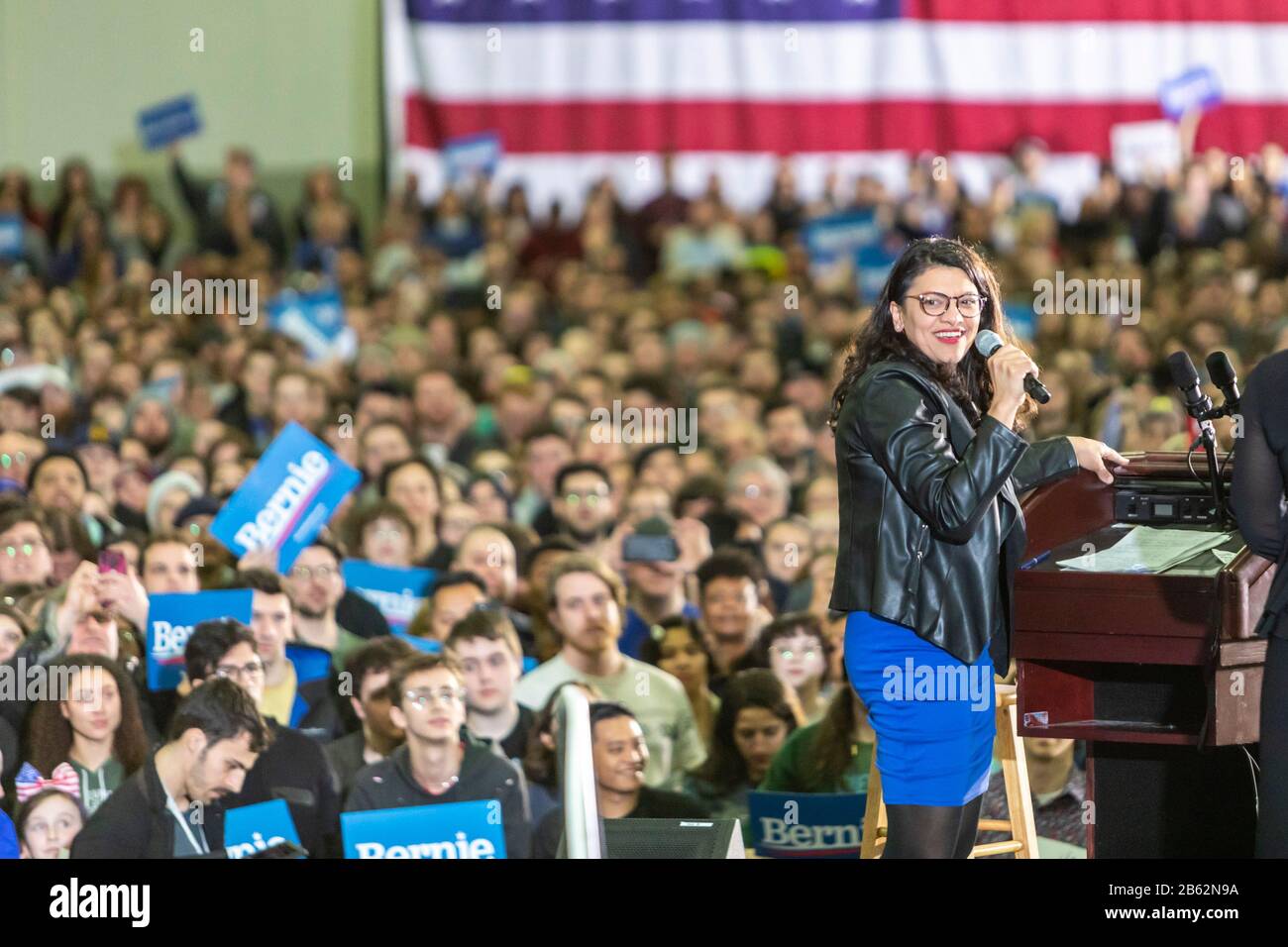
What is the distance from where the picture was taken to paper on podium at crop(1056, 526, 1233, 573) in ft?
10.5

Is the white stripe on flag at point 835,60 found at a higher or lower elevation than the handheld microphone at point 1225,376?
higher

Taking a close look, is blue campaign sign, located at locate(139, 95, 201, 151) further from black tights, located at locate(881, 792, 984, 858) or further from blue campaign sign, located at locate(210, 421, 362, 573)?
black tights, located at locate(881, 792, 984, 858)

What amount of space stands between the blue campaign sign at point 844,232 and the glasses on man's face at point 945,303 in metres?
8.03

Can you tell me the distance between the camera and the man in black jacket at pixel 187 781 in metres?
4.12

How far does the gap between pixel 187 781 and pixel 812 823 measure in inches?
55.8

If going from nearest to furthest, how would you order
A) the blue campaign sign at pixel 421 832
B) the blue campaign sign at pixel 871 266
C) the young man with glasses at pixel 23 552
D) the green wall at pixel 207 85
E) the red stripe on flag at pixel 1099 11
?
the blue campaign sign at pixel 421 832
the young man with glasses at pixel 23 552
the blue campaign sign at pixel 871 266
the red stripe on flag at pixel 1099 11
the green wall at pixel 207 85

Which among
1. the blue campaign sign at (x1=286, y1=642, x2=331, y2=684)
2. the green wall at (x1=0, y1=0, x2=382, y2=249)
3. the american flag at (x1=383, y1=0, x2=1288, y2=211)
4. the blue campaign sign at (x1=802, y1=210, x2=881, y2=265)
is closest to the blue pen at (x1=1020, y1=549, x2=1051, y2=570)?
the blue campaign sign at (x1=286, y1=642, x2=331, y2=684)

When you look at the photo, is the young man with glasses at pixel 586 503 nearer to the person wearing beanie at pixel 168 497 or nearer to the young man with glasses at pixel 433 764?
the person wearing beanie at pixel 168 497

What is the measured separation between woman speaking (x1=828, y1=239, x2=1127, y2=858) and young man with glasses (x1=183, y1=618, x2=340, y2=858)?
5.84 feet

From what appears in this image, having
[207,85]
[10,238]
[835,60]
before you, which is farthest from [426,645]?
[207,85]

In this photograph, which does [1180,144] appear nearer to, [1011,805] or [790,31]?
[790,31]

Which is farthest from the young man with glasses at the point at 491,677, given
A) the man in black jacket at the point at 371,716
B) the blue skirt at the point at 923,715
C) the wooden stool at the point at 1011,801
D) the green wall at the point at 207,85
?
the green wall at the point at 207,85

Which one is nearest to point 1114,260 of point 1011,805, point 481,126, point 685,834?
point 481,126

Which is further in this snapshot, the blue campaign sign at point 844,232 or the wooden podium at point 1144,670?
the blue campaign sign at point 844,232
